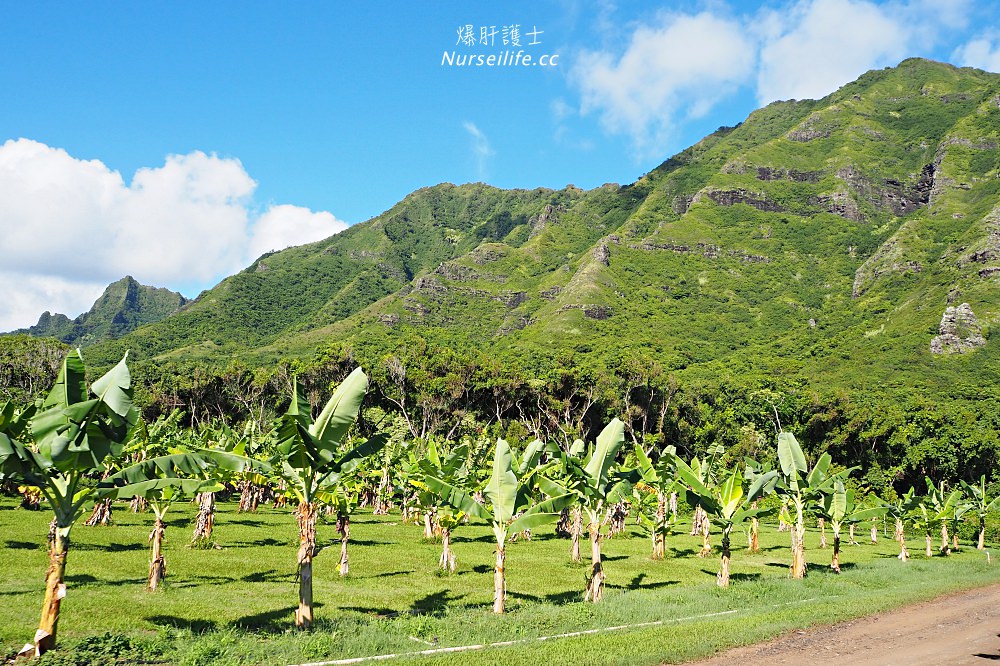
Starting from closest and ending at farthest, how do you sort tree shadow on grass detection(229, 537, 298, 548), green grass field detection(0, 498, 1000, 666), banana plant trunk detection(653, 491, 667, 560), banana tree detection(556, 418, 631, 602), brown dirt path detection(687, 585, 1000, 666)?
green grass field detection(0, 498, 1000, 666), brown dirt path detection(687, 585, 1000, 666), banana tree detection(556, 418, 631, 602), tree shadow on grass detection(229, 537, 298, 548), banana plant trunk detection(653, 491, 667, 560)

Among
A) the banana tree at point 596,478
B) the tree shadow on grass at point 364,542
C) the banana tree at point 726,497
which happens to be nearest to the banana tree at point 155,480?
the banana tree at point 596,478

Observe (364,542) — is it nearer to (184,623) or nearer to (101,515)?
(101,515)

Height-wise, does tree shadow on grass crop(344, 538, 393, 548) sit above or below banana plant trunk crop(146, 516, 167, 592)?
below

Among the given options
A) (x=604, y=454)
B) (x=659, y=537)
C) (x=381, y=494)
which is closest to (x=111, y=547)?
(x=604, y=454)

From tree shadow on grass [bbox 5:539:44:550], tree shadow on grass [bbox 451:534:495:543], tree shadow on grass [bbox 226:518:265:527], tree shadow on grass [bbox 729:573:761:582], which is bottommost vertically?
tree shadow on grass [bbox 451:534:495:543]

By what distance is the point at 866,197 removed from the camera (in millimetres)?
195250

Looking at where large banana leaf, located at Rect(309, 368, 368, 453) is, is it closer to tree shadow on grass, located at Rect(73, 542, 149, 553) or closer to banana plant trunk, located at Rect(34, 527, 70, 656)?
banana plant trunk, located at Rect(34, 527, 70, 656)

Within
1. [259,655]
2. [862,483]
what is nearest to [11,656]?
[259,655]

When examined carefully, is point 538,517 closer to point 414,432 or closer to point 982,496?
Answer: point 982,496

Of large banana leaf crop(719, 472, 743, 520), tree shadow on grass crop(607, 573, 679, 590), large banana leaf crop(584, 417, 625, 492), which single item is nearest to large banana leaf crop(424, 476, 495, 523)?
large banana leaf crop(584, 417, 625, 492)

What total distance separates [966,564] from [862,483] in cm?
3178

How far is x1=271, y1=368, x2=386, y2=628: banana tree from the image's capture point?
35.4ft

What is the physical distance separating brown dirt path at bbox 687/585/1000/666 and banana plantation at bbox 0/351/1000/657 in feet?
13.2

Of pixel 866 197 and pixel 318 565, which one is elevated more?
pixel 866 197
